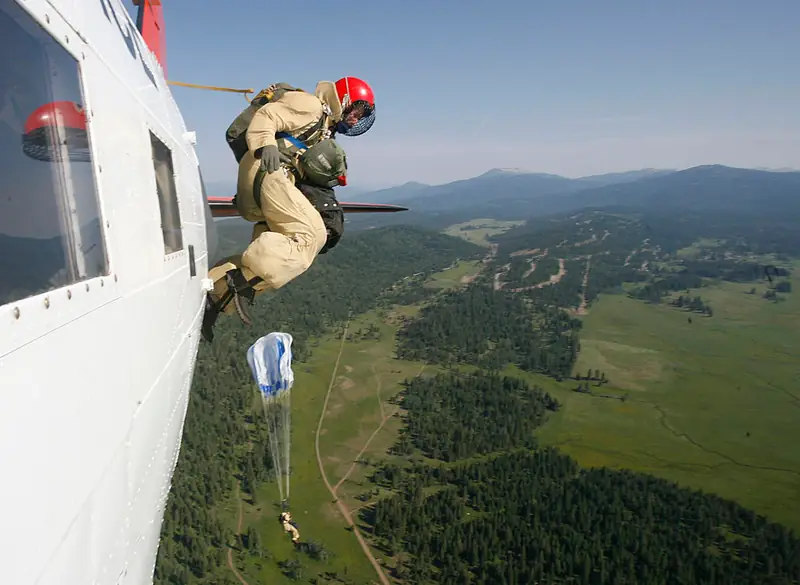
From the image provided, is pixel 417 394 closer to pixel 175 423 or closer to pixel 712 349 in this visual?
pixel 712 349

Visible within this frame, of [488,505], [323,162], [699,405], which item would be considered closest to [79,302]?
[323,162]

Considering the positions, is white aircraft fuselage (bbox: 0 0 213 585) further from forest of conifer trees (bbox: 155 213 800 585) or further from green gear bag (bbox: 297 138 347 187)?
forest of conifer trees (bbox: 155 213 800 585)

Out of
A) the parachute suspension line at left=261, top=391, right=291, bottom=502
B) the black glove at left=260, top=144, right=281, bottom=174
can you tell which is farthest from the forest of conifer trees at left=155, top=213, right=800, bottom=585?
the black glove at left=260, top=144, right=281, bottom=174

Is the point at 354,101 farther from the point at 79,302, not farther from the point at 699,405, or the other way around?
the point at 699,405

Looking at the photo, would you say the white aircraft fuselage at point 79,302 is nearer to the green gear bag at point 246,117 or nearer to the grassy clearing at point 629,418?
the green gear bag at point 246,117

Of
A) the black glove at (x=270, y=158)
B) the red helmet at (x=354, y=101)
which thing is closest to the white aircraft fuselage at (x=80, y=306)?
the black glove at (x=270, y=158)
